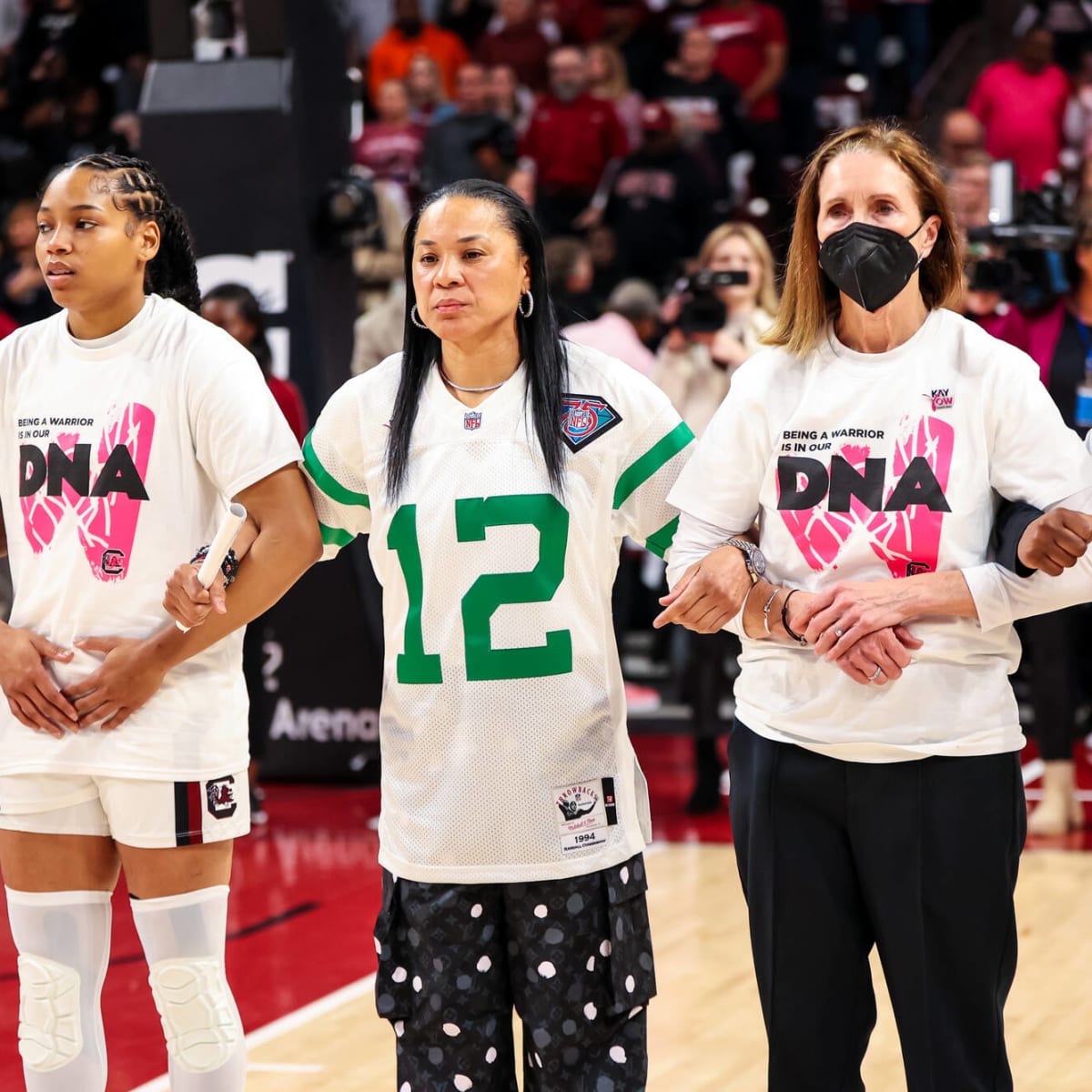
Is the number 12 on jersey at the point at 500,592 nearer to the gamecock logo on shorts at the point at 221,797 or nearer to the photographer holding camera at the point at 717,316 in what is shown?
the gamecock logo on shorts at the point at 221,797

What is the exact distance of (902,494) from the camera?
268cm

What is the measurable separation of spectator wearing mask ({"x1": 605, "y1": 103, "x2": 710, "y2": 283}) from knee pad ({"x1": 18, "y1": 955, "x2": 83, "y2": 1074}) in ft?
25.4

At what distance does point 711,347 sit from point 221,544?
374 cm

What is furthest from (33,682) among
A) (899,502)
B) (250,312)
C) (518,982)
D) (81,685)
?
(250,312)

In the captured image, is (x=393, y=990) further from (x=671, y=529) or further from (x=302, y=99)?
(x=302, y=99)

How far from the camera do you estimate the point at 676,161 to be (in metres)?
10.3

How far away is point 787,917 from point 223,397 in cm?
124

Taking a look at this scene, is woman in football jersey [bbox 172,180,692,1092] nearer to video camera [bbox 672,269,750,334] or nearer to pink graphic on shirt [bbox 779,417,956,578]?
pink graphic on shirt [bbox 779,417,956,578]

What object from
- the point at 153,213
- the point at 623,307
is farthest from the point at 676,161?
the point at 153,213

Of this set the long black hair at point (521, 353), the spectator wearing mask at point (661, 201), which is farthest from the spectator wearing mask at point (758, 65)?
the long black hair at point (521, 353)

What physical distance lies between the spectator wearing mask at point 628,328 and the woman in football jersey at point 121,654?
484 cm

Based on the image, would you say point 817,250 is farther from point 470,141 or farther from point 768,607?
point 470,141

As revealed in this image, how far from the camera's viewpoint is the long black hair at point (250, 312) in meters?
6.22

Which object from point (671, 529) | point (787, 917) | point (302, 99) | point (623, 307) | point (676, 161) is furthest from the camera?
point (676, 161)
